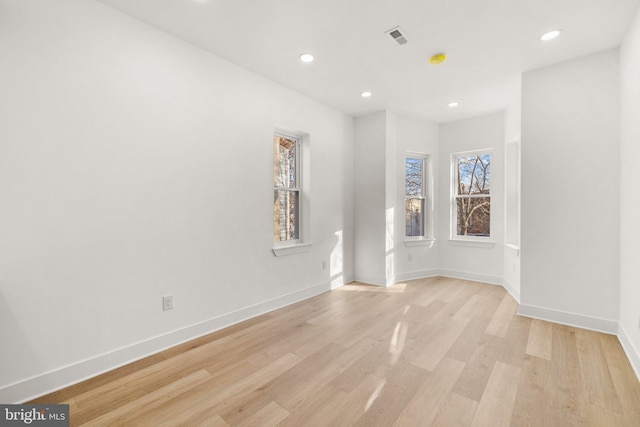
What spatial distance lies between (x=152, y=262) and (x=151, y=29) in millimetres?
1890

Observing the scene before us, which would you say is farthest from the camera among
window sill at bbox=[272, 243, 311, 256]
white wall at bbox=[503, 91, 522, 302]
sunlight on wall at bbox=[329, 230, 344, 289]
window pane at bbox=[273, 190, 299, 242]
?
sunlight on wall at bbox=[329, 230, 344, 289]

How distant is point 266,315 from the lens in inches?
124

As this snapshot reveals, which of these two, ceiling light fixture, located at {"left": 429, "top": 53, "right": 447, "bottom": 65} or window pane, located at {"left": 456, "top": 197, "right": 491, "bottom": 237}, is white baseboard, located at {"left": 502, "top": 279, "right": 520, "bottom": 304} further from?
ceiling light fixture, located at {"left": 429, "top": 53, "right": 447, "bottom": 65}

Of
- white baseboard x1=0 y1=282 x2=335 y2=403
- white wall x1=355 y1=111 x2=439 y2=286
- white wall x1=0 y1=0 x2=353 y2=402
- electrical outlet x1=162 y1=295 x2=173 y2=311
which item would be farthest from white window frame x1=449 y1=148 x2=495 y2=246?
electrical outlet x1=162 y1=295 x2=173 y2=311

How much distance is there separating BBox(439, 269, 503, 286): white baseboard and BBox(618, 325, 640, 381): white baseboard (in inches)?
72.5

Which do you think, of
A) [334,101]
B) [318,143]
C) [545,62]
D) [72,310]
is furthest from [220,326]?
[545,62]

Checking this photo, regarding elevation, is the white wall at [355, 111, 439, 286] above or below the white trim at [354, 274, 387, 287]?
above

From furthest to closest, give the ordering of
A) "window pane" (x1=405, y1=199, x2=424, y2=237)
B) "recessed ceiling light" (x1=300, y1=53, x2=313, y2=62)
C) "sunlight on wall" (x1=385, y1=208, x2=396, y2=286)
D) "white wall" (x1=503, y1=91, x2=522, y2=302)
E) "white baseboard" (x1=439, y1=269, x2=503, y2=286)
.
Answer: "window pane" (x1=405, y1=199, x2=424, y2=237)
"white baseboard" (x1=439, y1=269, x2=503, y2=286)
"sunlight on wall" (x1=385, y1=208, x2=396, y2=286)
"white wall" (x1=503, y1=91, x2=522, y2=302)
"recessed ceiling light" (x1=300, y1=53, x2=313, y2=62)

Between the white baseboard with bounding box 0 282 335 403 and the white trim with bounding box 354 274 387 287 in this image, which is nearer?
the white baseboard with bounding box 0 282 335 403

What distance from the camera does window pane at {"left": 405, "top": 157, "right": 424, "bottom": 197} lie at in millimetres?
4895

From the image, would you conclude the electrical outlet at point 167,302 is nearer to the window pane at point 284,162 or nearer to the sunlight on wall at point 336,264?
the window pane at point 284,162

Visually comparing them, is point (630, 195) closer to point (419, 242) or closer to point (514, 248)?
point (514, 248)

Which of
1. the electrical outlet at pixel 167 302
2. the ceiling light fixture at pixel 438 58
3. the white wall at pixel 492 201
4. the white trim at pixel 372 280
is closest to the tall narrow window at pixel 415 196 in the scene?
the white wall at pixel 492 201

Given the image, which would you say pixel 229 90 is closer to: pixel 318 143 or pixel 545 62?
pixel 318 143
